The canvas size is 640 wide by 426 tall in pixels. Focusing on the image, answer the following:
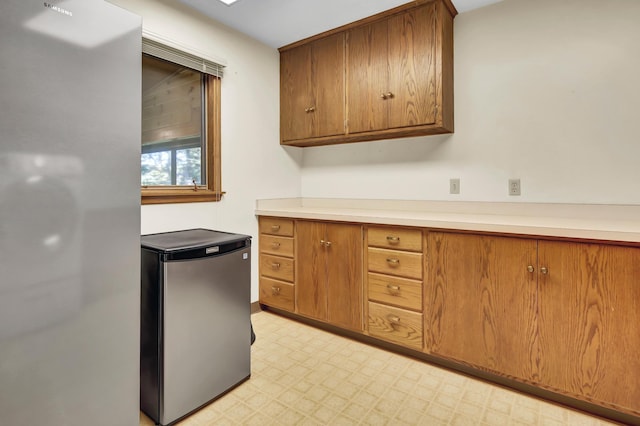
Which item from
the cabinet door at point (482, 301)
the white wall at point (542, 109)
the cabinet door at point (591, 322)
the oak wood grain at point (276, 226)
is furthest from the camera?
the oak wood grain at point (276, 226)

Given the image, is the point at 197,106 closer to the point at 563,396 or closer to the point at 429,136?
the point at 429,136

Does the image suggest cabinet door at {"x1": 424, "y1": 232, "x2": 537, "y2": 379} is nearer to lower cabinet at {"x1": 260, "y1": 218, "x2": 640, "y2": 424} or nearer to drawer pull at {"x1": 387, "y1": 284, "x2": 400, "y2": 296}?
lower cabinet at {"x1": 260, "y1": 218, "x2": 640, "y2": 424}

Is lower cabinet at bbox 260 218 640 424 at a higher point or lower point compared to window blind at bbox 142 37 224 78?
lower

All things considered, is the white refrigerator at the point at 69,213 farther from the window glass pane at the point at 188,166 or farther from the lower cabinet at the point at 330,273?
the lower cabinet at the point at 330,273

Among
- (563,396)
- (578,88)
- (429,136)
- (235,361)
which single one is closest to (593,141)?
(578,88)

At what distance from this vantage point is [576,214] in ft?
6.65

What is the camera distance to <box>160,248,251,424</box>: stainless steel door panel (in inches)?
60.2

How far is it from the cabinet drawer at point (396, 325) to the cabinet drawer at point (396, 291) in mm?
44

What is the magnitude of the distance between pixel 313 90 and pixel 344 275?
155 centimetres

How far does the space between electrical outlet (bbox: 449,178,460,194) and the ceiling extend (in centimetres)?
117

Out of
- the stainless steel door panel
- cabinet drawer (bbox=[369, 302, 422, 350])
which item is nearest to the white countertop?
cabinet drawer (bbox=[369, 302, 422, 350])

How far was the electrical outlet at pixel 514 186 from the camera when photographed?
2.21m

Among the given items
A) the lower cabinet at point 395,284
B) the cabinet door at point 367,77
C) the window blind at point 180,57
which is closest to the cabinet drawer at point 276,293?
the lower cabinet at point 395,284

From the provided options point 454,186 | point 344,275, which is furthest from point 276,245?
point 454,186
